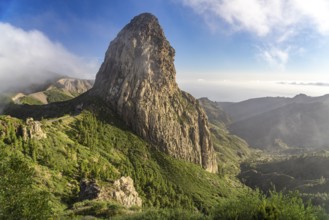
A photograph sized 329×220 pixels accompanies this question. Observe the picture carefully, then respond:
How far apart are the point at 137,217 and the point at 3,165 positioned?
2468cm

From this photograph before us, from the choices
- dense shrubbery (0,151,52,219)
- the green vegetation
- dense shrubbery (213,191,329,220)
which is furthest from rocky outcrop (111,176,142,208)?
dense shrubbery (213,191,329,220)

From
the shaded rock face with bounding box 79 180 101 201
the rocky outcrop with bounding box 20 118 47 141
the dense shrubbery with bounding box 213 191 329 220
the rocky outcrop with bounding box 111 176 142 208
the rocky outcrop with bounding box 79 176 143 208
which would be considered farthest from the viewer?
the rocky outcrop with bounding box 20 118 47 141

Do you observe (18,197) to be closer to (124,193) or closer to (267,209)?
(267,209)

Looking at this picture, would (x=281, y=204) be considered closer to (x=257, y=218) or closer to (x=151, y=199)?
(x=257, y=218)

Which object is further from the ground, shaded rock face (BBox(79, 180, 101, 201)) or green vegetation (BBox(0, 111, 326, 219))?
green vegetation (BBox(0, 111, 326, 219))

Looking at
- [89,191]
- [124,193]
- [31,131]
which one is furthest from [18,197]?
[31,131]

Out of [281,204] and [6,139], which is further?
[6,139]

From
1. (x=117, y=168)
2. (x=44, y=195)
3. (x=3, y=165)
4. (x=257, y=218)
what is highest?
(x=3, y=165)

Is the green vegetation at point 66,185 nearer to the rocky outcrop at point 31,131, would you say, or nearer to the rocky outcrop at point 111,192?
the rocky outcrop at point 31,131

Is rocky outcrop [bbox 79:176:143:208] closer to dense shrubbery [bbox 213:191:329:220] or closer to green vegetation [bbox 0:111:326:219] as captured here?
green vegetation [bbox 0:111:326:219]

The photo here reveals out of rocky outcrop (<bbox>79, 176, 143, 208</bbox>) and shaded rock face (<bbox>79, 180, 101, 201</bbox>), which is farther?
rocky outcrop (<bbox>79, 176, 143, 208</bbox>)

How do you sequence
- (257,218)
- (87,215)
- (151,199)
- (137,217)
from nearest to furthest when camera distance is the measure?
(257,218) < (137,217) < (87,215) < (151,199)

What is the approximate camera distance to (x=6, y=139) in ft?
424

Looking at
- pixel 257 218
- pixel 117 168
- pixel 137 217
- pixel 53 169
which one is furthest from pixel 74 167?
pixel 257 218
